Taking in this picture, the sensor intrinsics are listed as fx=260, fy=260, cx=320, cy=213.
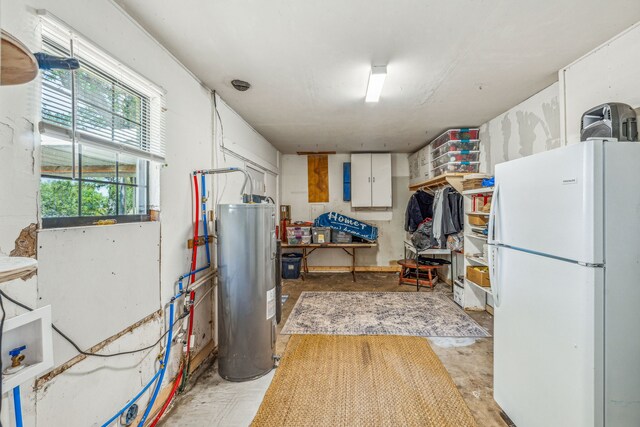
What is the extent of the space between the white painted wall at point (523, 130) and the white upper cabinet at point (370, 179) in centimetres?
179

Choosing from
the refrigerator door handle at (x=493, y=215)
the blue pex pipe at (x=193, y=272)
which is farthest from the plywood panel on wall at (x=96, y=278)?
the refrigerator door handle at (x=493, y=215)

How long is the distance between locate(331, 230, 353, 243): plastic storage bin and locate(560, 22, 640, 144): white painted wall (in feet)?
10.7

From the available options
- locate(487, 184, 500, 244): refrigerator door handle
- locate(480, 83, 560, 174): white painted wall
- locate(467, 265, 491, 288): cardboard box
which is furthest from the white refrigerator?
locate(467, 265, 491, 288): cardboard box

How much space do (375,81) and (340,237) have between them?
122 inches

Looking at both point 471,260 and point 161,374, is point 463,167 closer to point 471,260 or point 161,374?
point 471,260

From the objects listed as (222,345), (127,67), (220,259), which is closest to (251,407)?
(222,345)

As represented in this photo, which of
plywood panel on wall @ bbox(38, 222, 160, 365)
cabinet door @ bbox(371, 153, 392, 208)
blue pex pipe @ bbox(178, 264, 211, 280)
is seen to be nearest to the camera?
plywood panel on wall @ bbox(38, 222, 160, 365)

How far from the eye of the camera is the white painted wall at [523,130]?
94.0 inches

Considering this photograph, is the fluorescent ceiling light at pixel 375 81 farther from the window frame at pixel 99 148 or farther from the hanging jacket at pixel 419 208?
the hanging jacket at pixel 419 208

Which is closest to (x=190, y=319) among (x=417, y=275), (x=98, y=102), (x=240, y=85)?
(x=98, y=102)

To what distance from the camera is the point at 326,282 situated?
180 inches

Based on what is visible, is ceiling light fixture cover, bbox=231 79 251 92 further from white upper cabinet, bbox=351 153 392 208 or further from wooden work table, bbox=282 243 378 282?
→ white upper cabinet, bbox=351 153 392 208

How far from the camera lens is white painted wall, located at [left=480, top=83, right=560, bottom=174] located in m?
2.39

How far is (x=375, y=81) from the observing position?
7.04 ft
